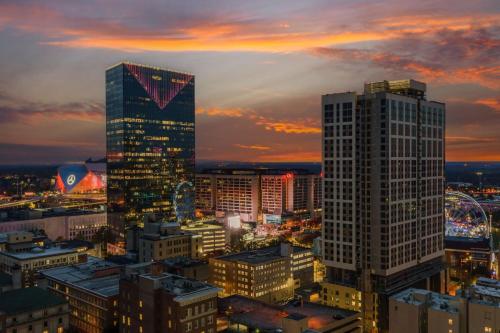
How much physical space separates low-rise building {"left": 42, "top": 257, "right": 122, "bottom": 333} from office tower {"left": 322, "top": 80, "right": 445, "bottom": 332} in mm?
40874

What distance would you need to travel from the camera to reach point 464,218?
142m

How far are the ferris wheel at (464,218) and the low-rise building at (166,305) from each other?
341 ft

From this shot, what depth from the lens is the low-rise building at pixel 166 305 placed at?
2272 inches

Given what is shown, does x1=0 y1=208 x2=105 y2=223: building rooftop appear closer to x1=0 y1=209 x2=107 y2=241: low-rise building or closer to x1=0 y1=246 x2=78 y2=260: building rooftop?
x1=0 y1=209 x2=107 y2=241: low-rise building

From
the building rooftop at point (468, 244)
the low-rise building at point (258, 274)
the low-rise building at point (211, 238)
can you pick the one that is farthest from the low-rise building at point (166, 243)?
the building rooftop at point (468, 244)

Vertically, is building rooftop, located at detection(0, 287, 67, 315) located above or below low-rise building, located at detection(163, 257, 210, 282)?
above

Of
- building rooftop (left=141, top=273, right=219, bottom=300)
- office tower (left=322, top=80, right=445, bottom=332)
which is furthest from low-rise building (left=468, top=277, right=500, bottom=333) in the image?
building rooftop (left=141, top=273, right=219, bottom=300)

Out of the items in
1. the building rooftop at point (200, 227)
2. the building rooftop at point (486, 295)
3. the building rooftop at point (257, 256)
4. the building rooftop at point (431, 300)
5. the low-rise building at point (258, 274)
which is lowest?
the low-rise building at point (258, 274)

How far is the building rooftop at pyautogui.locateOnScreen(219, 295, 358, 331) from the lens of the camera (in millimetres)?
69812

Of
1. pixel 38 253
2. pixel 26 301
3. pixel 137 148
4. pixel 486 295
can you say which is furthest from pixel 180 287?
pixel 137 148

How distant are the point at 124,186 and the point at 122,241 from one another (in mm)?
24596

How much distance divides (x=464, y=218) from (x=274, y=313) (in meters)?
90.6

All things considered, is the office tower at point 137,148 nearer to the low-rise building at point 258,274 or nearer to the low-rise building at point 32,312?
the low-rise building at point 258,274

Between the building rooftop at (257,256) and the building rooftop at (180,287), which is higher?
the building rooftop at (180,287)
